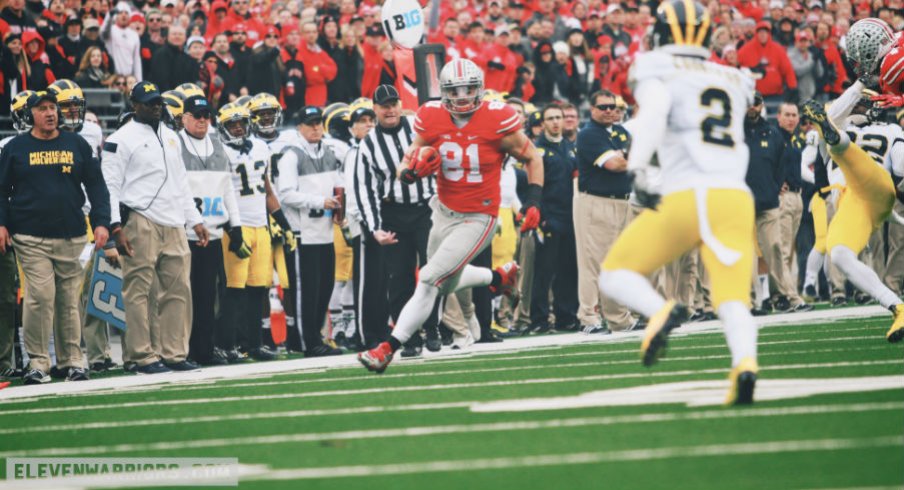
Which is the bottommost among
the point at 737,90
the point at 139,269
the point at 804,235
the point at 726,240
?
the point at 804,235

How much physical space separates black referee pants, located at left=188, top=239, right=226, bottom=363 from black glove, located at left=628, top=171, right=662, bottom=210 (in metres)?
5.39

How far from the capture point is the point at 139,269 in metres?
10.1

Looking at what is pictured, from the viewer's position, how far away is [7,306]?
10.3 m

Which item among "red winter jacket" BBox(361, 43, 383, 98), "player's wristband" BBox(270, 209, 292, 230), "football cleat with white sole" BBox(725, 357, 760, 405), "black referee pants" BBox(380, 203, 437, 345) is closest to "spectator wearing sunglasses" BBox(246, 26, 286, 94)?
"red winter jacket" BBox(361, 43, 383, 98)

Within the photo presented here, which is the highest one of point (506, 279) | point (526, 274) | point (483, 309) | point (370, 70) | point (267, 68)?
point (267, 68)

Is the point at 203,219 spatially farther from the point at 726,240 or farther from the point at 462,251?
the point at 726,240

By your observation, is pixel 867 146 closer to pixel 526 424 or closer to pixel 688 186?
pixel 688 186

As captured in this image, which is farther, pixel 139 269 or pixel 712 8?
pixel 712 8

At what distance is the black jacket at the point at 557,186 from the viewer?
43.8 ft

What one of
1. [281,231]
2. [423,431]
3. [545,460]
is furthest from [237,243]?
[545,460]

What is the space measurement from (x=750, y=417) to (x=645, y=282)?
36.4 inches

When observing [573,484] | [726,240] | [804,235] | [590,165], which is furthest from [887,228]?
[573,484]

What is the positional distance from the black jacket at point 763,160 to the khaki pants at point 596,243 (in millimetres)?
1834

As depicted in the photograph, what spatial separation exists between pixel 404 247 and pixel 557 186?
2937 mm
